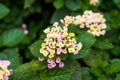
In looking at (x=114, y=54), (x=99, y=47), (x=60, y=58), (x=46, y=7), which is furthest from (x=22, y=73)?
(x=46, y=7)

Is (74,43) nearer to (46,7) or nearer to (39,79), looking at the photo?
(39,79)

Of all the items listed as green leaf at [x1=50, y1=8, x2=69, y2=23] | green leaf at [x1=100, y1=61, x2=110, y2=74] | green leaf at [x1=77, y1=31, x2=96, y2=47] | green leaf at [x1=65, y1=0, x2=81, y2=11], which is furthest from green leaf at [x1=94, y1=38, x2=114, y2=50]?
green leaf at [x1=50, y1=8, x2=69, y2=23]

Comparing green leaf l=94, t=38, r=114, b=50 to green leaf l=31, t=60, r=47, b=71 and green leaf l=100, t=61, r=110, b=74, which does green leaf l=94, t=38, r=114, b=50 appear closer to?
green leaf l=100, t=61, r=110, b=74

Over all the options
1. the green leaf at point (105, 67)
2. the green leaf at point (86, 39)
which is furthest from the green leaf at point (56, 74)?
the green leaf at point (105, 67)

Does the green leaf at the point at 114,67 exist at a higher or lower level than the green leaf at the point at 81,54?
lower

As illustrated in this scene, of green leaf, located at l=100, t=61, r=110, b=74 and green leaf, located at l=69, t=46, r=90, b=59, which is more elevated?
green leaf, located at l=69, t=46, r=90, b=59

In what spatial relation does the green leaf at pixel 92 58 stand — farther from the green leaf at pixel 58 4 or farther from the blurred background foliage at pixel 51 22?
the green leaf at pixel 58 4

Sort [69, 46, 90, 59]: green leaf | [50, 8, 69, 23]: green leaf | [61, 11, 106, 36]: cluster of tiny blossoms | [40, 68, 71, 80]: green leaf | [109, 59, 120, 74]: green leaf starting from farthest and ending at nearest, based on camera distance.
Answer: [50, 8, 69, 23]: green leaf, [61, 11, 106, 36]: cluster of tiny blossoms, [109, 59, 120, 74]: green leaf, [69, 46, 90, 59]: green leaf, [40, 68, 71, 80]: green leaf
